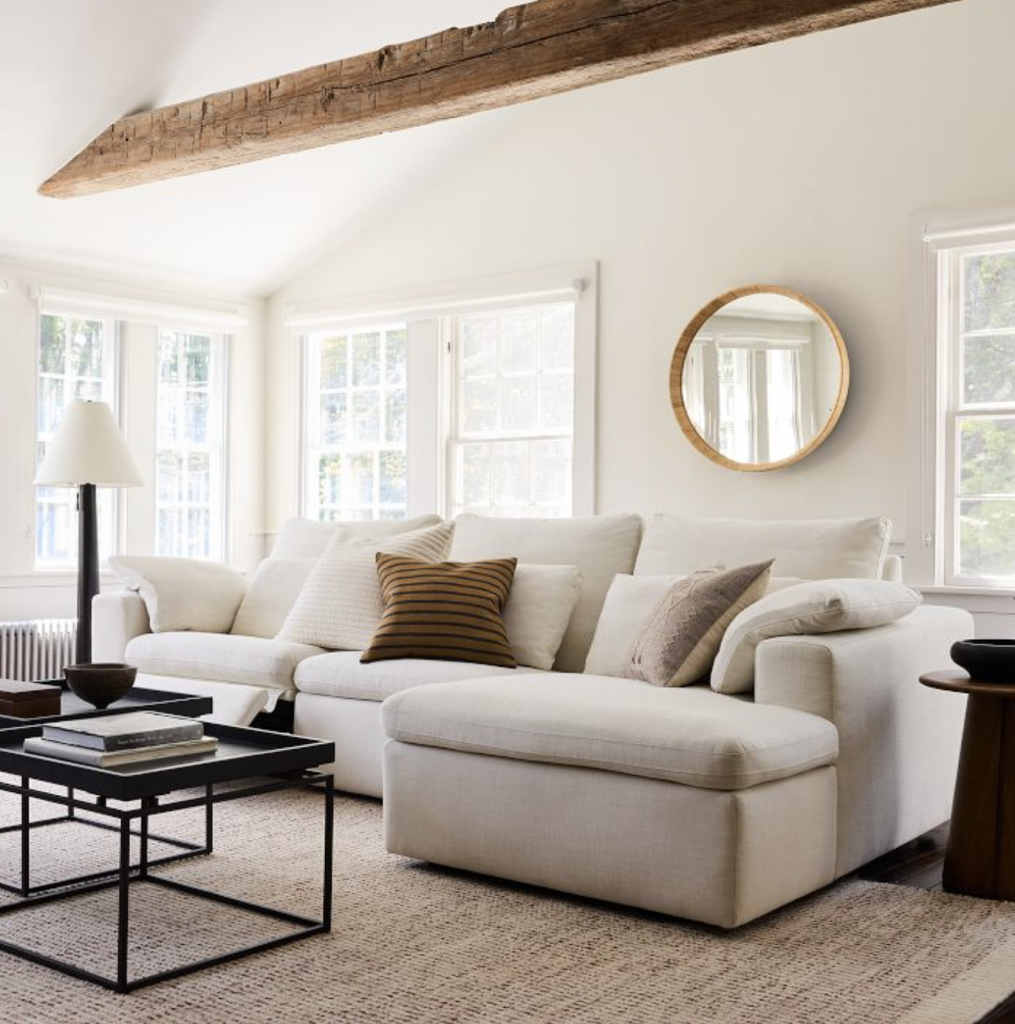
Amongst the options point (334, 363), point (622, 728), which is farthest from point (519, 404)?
point (622, 728)

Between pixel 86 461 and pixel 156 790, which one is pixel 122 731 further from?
pixel 86 461

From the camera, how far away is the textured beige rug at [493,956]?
7.80ft

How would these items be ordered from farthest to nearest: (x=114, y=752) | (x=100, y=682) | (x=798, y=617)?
(x=798, y=617) → (x=100, y=682) → (x=114, y=752)

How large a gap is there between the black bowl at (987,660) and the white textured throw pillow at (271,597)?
2.60 metres

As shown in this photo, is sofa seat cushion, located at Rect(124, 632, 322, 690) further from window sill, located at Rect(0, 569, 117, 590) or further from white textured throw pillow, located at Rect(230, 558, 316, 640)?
window sill, located at Rect(0, 569, 117, 590)

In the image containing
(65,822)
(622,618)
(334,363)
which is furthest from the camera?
(334,363)

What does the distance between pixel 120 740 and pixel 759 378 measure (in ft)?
11.4

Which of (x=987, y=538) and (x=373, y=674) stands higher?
(x=987, y=538)

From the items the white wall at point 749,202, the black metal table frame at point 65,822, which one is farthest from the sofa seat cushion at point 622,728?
Answer: the white wall at point 749,202

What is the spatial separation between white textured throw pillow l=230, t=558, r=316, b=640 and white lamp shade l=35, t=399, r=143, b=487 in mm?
741

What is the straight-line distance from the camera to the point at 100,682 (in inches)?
121

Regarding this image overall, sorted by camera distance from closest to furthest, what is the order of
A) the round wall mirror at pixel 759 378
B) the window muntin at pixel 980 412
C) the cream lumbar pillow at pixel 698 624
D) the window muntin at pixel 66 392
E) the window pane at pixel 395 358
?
the cream lumbar pillow at pixel 698 624 < the window muntin at pixel 980 412 < the round wall mirror at pixel 759 378 < the window muntin at pixel 66 392 < the window pane at pixel 395 358

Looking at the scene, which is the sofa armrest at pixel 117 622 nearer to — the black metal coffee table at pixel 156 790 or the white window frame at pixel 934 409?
the black metal coffee table at pixel 156 790

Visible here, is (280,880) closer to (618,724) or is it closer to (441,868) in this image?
(441,868)
